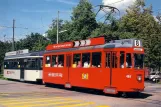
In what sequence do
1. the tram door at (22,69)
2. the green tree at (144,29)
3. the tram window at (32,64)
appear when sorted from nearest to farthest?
the tram window at (32,64), the tram door at (22,69), the green tree at (144,29)

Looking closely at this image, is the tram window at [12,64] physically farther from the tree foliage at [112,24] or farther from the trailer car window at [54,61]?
the tree foliage at [112,24]

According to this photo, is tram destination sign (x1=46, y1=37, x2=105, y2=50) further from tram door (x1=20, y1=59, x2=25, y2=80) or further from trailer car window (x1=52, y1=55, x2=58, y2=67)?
tram door (x1=20, y1=59, x2=25, y2=80)

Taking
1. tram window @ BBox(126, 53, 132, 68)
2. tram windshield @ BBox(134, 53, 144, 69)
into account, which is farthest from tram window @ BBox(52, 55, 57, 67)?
tram windshield @ BBox(134, 53, 144, 69)

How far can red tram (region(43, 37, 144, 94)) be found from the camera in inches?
742

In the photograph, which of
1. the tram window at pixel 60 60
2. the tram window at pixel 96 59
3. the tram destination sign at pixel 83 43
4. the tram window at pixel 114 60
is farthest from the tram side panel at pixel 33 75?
the tram window at pixel 114 60

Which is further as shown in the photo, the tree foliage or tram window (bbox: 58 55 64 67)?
the tree foliage

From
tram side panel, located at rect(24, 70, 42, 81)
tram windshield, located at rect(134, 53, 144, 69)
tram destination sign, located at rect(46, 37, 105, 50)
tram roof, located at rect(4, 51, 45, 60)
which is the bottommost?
tram side panel, located at rect(24, 70, 42, 81)

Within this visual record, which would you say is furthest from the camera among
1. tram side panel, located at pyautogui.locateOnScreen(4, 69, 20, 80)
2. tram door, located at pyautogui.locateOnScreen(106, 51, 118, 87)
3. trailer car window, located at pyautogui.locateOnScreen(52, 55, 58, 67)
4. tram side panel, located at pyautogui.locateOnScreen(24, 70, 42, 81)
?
tram side panel, located at pyautogui.locateOnScreen(4, 69, 20, 80)

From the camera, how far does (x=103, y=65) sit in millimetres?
19812

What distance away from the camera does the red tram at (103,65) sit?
1884 centimetres

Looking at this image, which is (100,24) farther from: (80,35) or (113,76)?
(113,76)

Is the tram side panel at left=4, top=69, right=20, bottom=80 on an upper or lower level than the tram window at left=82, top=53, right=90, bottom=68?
lower

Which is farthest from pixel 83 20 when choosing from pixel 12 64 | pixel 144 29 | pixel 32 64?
pixel 32 64

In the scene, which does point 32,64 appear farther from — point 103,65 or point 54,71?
point 103,65
